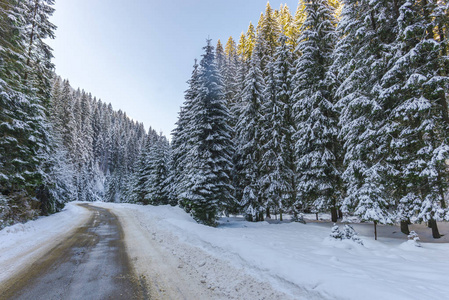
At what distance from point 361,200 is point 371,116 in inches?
196

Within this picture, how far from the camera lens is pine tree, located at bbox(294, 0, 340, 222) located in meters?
15.6

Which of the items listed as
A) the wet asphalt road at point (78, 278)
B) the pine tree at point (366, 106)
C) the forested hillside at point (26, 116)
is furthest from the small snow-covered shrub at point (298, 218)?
the forested hillside at point (26, 116)

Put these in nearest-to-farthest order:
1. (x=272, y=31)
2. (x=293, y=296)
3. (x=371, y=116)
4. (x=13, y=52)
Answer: (x=293, y=296) < (x=13, y=52) < (x=371, y=116) < (x=272, y=31)

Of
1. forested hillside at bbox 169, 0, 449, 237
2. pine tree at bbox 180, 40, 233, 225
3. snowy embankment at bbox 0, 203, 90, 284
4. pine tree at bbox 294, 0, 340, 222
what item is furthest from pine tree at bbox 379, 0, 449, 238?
snowy embankment at bbox 0, 203, 90, 284

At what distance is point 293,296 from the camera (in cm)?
392

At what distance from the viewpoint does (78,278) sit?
16.3 ft

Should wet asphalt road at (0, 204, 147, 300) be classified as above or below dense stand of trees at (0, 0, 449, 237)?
below

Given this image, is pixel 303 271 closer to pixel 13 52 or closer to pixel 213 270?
pixel 213 270

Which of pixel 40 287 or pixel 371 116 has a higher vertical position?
pixel 371 116

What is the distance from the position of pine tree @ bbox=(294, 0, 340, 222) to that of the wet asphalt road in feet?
44.5

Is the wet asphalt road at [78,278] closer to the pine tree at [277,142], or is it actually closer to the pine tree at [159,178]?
the pine tree at [277,142]

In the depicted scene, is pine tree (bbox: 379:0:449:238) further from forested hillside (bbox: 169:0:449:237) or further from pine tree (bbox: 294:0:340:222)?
pine tree (bbox: 294:0:340:222)

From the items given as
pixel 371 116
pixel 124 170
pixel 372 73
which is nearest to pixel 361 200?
pixel 371 116

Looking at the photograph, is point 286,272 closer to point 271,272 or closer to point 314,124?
point 271,272
